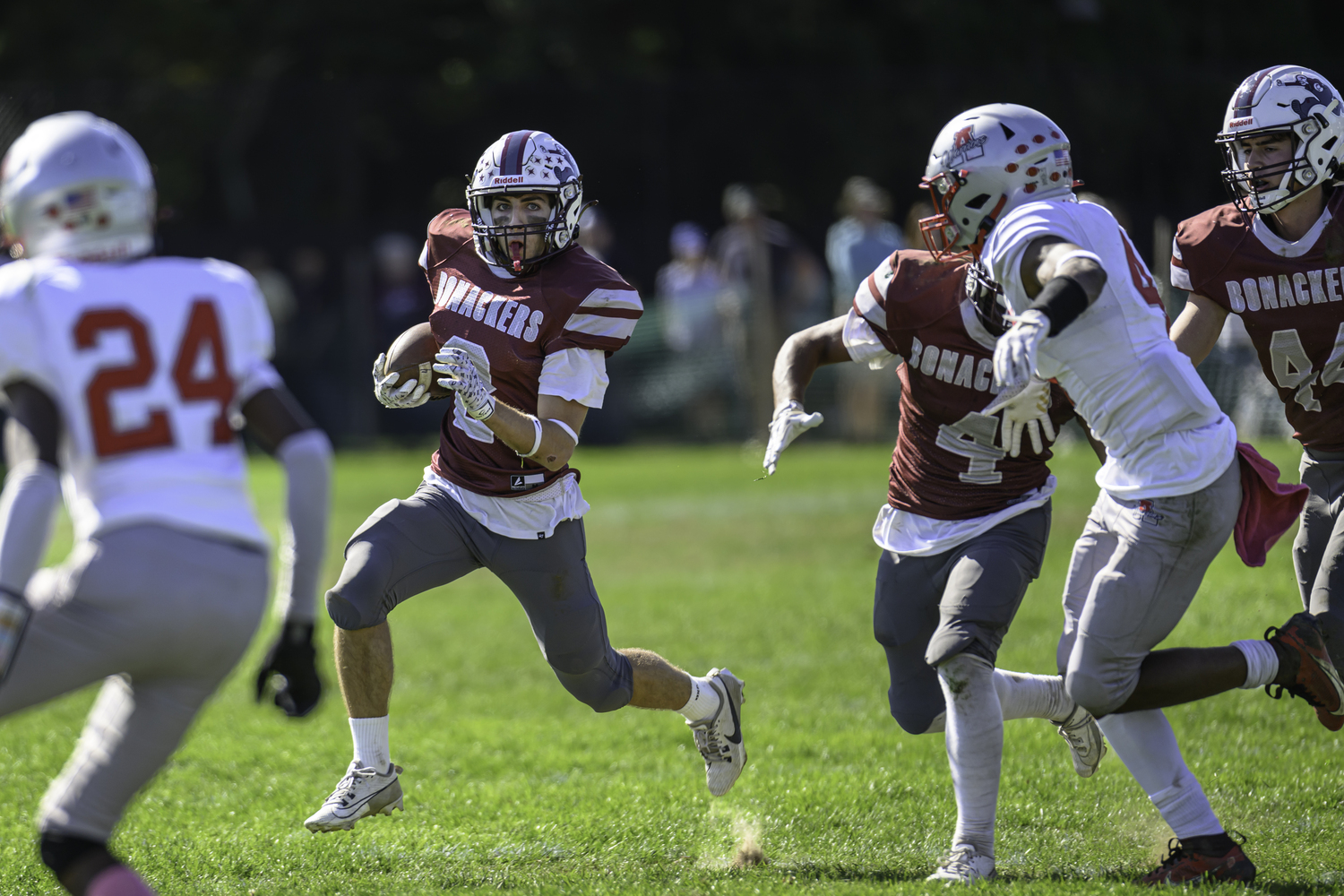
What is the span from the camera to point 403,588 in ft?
15.4

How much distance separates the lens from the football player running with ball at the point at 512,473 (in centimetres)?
464

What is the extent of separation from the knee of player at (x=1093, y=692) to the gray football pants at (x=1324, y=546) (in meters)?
0.80

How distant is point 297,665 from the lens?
3.44 m

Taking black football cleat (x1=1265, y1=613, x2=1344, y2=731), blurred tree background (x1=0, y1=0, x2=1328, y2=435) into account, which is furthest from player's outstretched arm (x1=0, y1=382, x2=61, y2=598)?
blurred tree background (x1=0, y1=0, x2=1328, y2=435)

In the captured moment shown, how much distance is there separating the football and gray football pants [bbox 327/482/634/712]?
1.25 ft

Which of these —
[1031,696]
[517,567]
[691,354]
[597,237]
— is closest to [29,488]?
[517,567]

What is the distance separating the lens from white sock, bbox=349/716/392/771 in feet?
15.2

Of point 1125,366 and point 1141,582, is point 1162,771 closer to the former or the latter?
point 1141,582

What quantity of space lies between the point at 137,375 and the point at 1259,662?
10.2ft

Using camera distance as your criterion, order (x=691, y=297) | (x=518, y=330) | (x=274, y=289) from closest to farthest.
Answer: (x=518, y=330) → (x=691, y=297) → (x=274, y=289)

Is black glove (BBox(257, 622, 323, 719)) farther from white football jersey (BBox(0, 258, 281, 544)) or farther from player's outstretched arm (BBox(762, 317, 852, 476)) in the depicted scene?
player's outstretched arm (BBox(762, 317, 852, 476))

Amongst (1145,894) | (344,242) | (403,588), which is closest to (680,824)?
(403,588)

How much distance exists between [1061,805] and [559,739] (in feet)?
7.25

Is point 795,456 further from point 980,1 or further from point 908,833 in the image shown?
point 908,833
